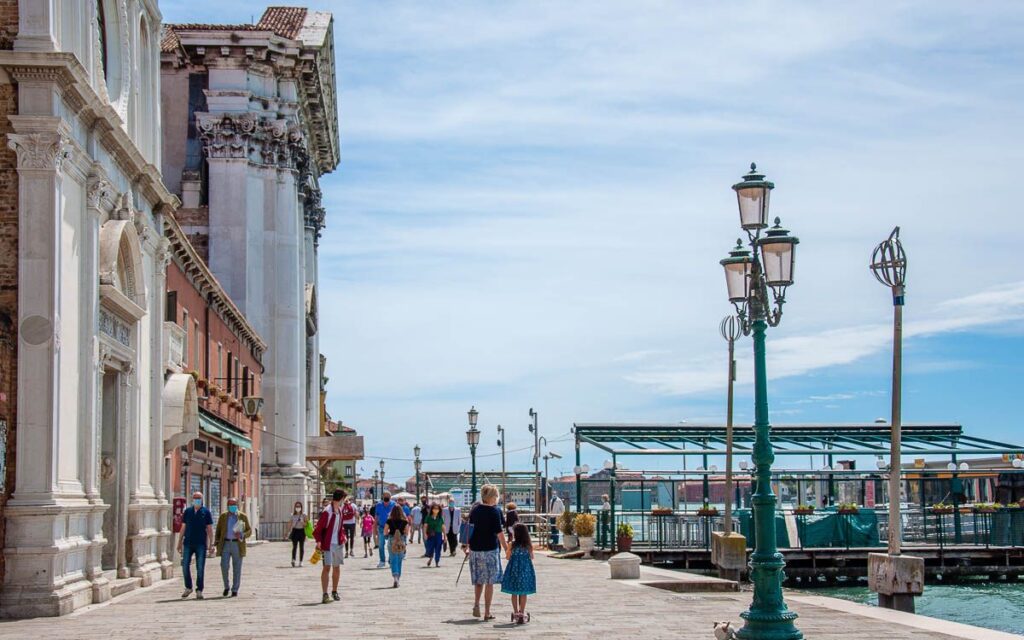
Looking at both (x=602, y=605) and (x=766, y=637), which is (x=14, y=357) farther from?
(x=766, y=637)

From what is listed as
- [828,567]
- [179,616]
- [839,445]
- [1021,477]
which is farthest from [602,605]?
[1021,477]

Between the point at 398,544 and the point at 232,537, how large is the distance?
168 inches

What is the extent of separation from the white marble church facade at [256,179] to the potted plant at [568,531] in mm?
16759

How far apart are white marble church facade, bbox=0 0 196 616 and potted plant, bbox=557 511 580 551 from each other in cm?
1890

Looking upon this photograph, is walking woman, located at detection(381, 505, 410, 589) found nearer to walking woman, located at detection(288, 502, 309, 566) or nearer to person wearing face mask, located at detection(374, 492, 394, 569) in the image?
person wearing face mask, located at detection(374, 492, 394, 569)

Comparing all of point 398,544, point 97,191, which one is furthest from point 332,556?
point 97,191

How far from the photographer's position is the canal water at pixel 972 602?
33.2m

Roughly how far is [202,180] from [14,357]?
125 ft

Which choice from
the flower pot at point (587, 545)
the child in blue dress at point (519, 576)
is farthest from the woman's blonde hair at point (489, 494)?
the flower pot at point (587, 545)

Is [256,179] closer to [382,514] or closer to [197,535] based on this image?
[382,514]

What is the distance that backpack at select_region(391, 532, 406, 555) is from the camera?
26234mm

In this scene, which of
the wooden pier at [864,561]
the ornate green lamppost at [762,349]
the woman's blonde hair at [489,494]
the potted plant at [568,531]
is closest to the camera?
the ornate green lamppost at [762,349]

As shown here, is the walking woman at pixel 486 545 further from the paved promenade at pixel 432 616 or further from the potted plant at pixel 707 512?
the potted plant at pixel 707 512

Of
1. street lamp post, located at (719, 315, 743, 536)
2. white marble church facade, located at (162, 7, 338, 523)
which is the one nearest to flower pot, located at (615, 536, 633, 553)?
street lamp post, located at (719, 315, 743, 536)
